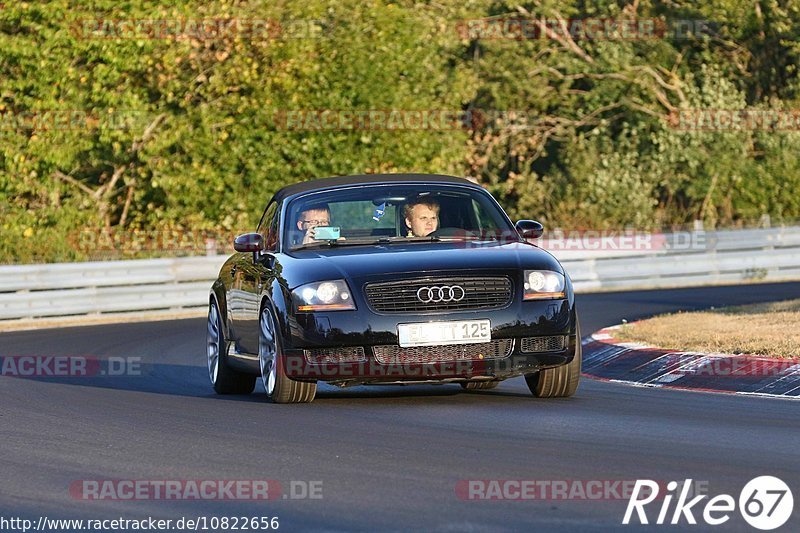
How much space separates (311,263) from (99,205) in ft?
73.3

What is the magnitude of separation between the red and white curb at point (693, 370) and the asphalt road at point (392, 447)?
1.27 feet

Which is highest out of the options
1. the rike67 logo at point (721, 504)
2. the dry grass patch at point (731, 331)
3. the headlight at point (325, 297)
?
the headlight at point (325, 297)

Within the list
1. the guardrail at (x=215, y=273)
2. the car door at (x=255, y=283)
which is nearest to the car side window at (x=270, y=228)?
the car door at (x=255, y=283)

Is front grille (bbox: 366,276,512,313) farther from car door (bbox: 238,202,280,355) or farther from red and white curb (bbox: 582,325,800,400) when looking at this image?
red and white curb (bbox: 582,325,800,400)

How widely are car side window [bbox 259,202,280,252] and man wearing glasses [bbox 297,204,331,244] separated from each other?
0.29 m

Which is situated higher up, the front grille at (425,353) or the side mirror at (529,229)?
the side mirror at (529,229)

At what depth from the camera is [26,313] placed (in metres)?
25.1

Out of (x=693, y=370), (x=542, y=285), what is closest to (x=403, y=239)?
(x=542, y=285)

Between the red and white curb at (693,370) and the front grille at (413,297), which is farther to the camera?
the red and white curb at (693,370)

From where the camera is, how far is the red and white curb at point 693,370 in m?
11.8

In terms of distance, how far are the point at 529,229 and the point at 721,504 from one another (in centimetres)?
522

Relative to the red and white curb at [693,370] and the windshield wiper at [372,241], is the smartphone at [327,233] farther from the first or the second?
the red and white curb at [693,370]

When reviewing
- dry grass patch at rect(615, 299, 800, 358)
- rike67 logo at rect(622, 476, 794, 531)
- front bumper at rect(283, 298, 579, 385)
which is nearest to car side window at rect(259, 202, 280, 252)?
front bumper at rect(283, 298, 579, 385)

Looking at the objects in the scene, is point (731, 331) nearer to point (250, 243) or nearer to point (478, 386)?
point (478, 386)
